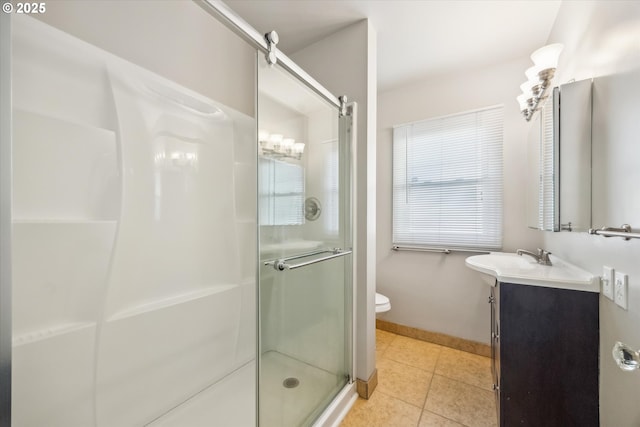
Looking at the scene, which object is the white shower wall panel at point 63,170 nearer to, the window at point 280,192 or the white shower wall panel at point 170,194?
the white shower wall panel at point 170,194

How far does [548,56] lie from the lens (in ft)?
4.88

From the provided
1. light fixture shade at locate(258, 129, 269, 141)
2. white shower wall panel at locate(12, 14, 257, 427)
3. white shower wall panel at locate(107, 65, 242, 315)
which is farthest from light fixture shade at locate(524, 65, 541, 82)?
white shower wall panel at locate(107, 65, 242, 315)

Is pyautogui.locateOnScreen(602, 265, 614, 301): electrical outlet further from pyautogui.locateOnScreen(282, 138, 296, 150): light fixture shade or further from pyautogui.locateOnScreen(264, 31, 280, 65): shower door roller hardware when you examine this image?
pyautogui.locateOnScreen(264, 31, 280, 65): shower door roller hardware

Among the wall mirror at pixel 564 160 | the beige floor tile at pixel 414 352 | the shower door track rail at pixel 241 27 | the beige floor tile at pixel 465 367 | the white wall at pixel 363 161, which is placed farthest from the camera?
the beige floor tile at pixel 414 352

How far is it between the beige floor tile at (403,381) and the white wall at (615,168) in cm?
89

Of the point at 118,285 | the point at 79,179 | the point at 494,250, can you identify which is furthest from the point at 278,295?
the point at 494,250

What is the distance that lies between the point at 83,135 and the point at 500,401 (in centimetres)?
230

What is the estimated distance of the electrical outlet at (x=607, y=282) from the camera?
3.25ft

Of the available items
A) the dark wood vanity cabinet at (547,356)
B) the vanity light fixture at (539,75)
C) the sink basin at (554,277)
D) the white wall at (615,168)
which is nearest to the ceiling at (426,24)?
the vanity light fixture at (539,75)

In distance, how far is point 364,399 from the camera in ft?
5.46

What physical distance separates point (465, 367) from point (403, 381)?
1.84 ft

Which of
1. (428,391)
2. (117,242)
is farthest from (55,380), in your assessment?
(428,391)

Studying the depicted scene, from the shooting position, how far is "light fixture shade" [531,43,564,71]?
1453 millimetres

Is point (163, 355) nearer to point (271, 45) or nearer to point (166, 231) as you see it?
point (166, 231)
